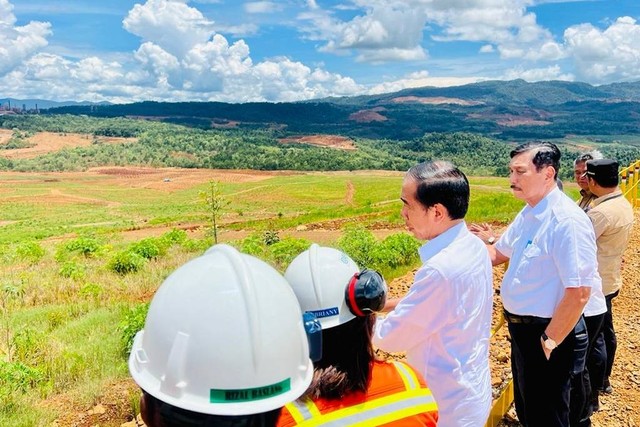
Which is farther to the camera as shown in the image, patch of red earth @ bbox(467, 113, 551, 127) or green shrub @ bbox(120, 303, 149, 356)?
patch of red earth @ bbox(467, 113, 551, 127)

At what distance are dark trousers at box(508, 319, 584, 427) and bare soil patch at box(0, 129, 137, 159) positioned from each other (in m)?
102

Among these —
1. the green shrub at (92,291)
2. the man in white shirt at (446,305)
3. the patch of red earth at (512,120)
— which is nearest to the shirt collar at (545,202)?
the man in white shirt at (446,305)

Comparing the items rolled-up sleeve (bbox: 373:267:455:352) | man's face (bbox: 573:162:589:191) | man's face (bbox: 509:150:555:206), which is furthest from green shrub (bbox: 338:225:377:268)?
rolled-up sleeve (bbox: 373:267:455:352)

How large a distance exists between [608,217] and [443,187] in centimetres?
181

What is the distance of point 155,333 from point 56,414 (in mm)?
3391

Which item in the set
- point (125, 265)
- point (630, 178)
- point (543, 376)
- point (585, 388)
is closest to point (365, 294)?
point (543, 376)

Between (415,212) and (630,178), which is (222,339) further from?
(630,178)

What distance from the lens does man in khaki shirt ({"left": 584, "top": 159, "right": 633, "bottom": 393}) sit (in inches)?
126

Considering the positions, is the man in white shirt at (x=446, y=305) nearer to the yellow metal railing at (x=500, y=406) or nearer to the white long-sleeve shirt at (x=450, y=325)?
the white long-sleeve shirt at (x=450, y=325)

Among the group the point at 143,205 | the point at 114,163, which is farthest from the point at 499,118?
the point at 143,205

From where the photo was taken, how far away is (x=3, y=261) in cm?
1395

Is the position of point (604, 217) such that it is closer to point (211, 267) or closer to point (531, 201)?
point (531, 201)

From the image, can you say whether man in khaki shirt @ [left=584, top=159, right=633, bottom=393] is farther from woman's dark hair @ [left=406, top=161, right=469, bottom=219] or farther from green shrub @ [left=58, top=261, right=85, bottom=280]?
green shrub @ [left=58, top=261, right=85, bottom=280]

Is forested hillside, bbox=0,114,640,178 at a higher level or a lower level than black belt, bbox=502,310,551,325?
lower
